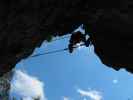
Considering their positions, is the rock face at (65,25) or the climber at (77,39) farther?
the climber at (77,39)

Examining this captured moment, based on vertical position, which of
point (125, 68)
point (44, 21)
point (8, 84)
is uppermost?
point (8, 84)

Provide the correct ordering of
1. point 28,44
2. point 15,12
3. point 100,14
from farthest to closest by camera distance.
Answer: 1. point 28,44
2. point 100,14
3. point 15,12

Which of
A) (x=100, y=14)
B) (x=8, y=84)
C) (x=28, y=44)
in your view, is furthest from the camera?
(x=8, y=84)

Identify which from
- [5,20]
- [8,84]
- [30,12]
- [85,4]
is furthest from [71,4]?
[8,84]

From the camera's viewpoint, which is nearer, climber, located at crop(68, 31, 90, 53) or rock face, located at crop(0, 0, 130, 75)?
rock face, located at crop(0, 0, 130, 75)

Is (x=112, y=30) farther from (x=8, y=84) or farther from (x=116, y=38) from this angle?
(x=8, y=84)

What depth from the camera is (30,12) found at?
14.1 metres

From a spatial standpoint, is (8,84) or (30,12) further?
(8,84)

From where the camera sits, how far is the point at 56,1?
1412 cm

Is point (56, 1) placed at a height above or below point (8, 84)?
below

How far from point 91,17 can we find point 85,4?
0.63m

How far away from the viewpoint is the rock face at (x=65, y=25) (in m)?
14.1

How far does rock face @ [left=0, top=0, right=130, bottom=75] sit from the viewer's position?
14.1 metres

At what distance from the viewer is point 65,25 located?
16203 mm
